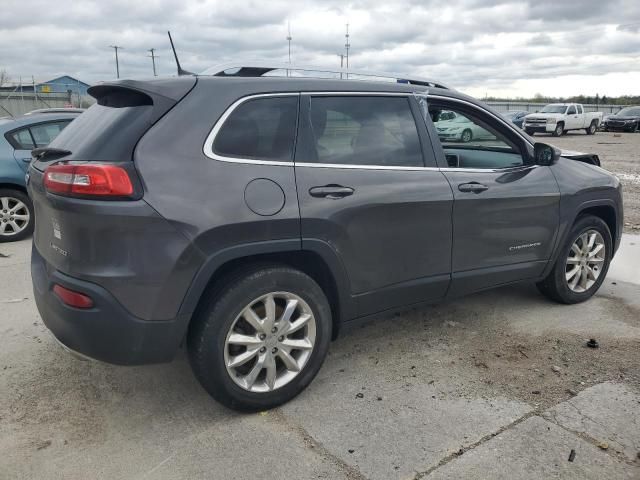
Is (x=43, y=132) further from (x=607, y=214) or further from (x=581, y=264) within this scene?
(x=607, y=214)

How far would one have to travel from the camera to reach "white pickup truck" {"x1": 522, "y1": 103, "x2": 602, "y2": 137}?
99.1 feet

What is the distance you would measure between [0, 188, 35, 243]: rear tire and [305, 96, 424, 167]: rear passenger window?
5.23 m

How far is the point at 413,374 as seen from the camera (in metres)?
3.55

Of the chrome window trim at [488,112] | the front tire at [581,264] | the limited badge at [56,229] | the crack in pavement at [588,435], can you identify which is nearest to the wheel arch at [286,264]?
the limited badge at [56,229]

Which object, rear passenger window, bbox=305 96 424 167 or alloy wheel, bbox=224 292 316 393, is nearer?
alloy wheel, bbox=224 292 316 393

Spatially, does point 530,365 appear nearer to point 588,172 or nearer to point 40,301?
point 588,172

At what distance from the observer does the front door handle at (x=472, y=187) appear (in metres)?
3.73

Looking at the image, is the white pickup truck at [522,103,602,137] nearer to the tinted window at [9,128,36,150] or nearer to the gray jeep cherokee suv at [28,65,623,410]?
the tinted window at [9,128,36,150]

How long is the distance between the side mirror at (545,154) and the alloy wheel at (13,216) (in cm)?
606

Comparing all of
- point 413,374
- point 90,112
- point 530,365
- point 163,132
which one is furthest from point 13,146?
point 530,365

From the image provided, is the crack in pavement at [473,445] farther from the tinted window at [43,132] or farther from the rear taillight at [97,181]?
the tinted window at [43,132]

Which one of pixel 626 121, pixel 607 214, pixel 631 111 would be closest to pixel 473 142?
pixel 607 214

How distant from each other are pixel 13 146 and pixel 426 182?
578 centimetres

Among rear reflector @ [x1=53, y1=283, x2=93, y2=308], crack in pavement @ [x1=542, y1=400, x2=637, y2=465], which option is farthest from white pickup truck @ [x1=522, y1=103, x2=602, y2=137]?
rear reflector @ [x1=53, y1=283, x2=93, y2=308]
